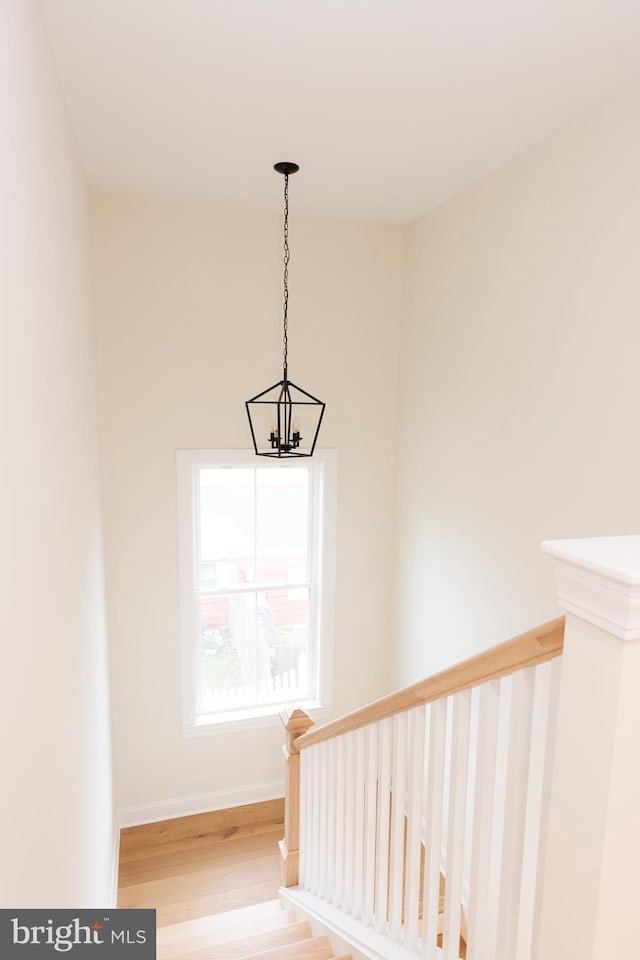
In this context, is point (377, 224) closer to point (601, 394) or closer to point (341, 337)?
point (341, 337)

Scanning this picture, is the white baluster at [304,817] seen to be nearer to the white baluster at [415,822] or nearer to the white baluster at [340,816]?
the white baluster at [340,816]

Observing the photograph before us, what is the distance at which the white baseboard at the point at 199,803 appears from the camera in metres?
3.68

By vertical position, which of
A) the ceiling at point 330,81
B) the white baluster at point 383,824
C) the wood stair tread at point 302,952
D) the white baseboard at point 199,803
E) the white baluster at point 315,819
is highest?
the ceiling at point 330,81

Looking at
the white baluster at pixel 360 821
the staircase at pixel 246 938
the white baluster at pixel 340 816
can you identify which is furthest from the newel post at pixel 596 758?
the staircase at pixel 246 938

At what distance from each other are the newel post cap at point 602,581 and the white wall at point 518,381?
1235 millimetres

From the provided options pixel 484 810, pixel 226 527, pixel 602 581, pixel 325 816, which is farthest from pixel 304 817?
pixel 602 581

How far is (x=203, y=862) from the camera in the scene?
3.46m

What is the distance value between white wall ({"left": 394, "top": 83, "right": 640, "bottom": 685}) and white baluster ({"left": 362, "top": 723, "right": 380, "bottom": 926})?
96 cm

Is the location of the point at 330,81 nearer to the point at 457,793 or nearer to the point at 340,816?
the point at 457,793

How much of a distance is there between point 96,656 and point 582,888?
225cm

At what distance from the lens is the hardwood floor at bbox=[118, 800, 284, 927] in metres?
3.19

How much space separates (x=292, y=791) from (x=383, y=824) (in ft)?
3.81

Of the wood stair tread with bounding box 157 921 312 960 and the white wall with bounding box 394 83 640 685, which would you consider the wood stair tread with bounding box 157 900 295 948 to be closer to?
the wood stair tread with bounding box 157 921 312 960

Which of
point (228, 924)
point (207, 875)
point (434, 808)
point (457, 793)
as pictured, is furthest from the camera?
point (207, 875)
